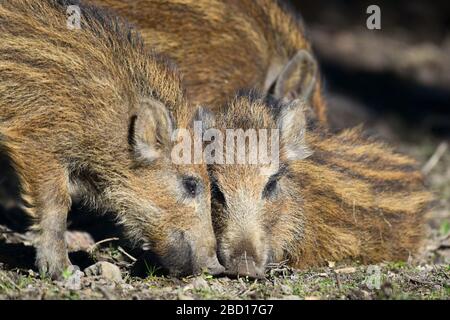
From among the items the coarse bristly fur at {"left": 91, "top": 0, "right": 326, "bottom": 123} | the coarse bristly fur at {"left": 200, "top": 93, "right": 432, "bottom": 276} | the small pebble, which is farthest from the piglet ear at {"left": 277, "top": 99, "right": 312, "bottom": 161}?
the small pebble

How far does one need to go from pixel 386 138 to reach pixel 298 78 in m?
1.83

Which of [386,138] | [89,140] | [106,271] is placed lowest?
[106,271]

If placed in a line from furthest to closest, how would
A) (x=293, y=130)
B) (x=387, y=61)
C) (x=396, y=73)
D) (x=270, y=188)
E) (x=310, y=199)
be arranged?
(x=387, y=61)
(x=396, y=73)
(x=310, y=199)
(x=293, y=130)
(x=270, y=188)

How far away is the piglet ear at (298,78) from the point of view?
8.21 metres

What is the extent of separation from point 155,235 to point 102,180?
0.54 meters

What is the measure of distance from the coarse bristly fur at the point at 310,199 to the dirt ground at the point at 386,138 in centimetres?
20

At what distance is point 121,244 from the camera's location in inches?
268

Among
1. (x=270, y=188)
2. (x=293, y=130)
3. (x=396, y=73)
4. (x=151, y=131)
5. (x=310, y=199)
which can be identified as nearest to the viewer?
(x=151, y=131)

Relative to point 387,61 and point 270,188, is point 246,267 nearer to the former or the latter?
point 270,188

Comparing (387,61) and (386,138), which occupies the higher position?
(387,61)

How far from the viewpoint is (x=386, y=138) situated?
9.73 metres

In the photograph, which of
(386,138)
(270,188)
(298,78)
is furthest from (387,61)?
(270,188)

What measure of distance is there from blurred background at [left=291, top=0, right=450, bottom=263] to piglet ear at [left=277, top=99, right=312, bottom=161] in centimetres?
204

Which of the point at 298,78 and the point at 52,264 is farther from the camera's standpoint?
the point at 298,78
